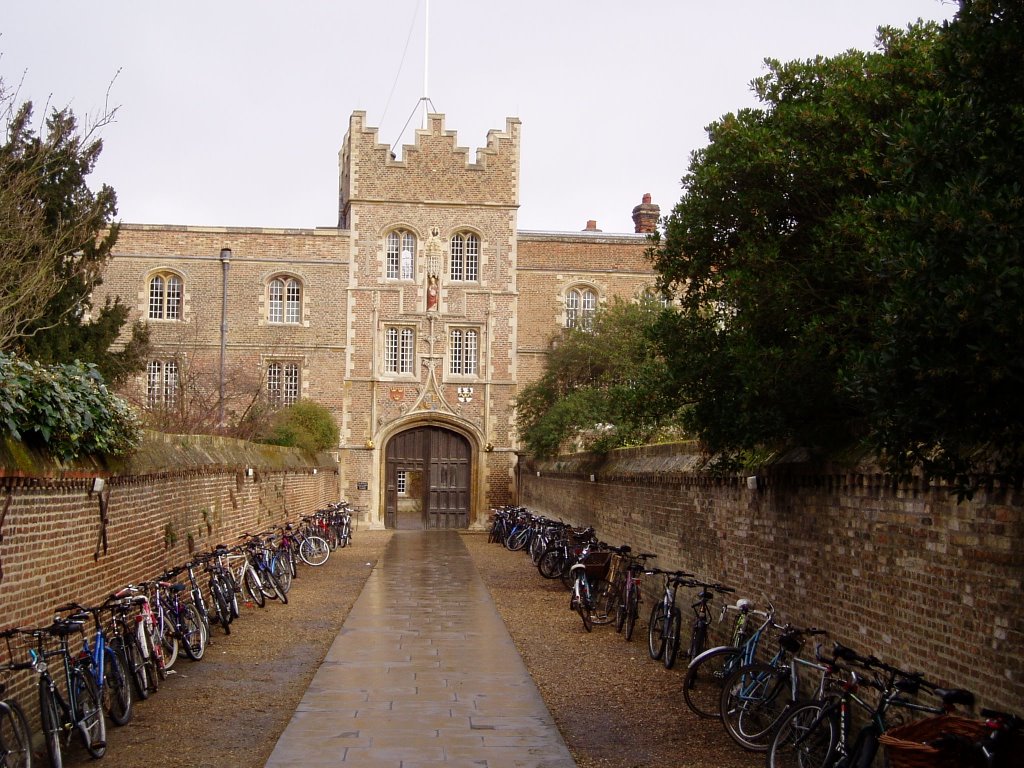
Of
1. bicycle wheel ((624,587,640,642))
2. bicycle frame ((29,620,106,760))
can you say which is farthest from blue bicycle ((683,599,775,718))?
bicycle frame ((29,620,106,760))

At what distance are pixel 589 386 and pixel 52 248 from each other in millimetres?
17602

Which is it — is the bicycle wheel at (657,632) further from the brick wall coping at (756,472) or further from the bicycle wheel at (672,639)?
the brick wall coping at (756,472)

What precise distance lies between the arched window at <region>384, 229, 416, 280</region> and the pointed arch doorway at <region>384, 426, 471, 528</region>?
5.00m

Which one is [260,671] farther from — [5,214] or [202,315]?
[202,315]

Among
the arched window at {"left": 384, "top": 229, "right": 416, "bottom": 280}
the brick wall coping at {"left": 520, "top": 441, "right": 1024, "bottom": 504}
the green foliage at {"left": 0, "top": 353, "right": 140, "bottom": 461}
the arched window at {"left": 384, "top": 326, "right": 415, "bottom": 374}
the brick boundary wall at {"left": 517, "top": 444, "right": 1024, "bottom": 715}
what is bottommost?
the brick boundary wall at {"left": 517, "top": 444, "right": 1024, "bottom": 715}

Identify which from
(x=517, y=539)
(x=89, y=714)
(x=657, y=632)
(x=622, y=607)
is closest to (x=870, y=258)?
(x=657, y=632)

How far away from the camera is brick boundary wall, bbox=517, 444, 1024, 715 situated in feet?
19.8

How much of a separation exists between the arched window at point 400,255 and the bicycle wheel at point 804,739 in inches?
1233

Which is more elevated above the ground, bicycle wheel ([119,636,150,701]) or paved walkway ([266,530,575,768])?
bicycle wheel ([119,636,150,701])

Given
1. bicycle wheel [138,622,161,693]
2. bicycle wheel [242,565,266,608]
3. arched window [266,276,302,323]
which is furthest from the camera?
arched window [266,276,302,323]

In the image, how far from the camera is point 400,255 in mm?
37469

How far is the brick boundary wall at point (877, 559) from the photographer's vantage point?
605 centimetres

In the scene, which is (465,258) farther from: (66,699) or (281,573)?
(66,699)

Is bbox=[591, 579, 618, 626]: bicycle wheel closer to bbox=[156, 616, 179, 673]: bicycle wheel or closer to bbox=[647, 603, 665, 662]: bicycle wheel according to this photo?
bbox=[647, 603, 665, 662]: bicycle wheel
